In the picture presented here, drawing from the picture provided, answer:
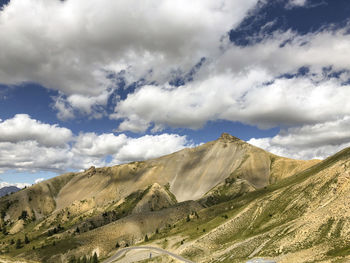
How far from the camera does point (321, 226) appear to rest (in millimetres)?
72062

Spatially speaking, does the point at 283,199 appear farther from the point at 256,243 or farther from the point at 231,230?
the point at 256,243

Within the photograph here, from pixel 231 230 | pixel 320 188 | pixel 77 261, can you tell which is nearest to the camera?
pixel 320 188

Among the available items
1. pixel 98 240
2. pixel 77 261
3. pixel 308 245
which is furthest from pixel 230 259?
pixel 98 240

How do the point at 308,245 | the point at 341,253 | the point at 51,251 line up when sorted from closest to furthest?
1. the point at 341,253
2. the point at 308,245
3. the point at 51,251

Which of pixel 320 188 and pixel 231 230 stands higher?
pixel 320 188

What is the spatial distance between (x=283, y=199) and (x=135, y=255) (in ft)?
264

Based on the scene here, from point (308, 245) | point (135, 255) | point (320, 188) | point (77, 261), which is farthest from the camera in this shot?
point (77, 261)

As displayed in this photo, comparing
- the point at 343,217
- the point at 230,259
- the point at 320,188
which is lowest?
the point at 230,259

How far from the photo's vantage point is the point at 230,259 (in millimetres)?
81562

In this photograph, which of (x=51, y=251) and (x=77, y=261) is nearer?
(x=77, y=261)

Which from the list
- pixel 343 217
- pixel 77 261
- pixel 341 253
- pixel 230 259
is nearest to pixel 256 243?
pixel 230 259

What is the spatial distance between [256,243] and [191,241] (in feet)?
162

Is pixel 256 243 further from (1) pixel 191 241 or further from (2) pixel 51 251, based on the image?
(2) pixel 51 251

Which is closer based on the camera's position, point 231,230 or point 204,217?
point 231,230
